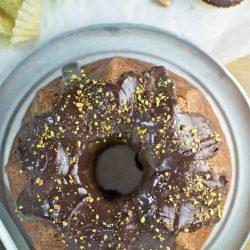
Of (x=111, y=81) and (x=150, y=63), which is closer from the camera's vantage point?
(x=111, y=81)

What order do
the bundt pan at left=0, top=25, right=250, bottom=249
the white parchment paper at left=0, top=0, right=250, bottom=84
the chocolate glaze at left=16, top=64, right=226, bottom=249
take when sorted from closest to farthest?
1. the chocolate glaze at left=16, top=64, right=226, bottom=249
2. the bundt pan at left=0, top=25, right=250, bottom=249
3. the white parchment paper at left=0, top=0, right=250, bottom=84

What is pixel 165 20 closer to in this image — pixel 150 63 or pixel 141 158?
pixel 150 63

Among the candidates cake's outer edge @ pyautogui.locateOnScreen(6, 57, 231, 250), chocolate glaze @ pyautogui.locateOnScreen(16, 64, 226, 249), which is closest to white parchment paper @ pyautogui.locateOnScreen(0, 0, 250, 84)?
cake's outer edge @ pyautogui.locateOnScreen(6, 57, 231, 250)

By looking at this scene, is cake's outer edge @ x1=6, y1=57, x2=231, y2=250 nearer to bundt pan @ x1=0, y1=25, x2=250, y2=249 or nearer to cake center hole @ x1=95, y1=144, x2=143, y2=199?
bundt pan @ x1=0, y1=25, x2=250, y2=249

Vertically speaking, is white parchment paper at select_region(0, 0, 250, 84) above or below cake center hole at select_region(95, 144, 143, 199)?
above

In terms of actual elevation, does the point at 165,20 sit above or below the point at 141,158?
above

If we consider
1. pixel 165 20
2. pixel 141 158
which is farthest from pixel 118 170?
pixel 165 20

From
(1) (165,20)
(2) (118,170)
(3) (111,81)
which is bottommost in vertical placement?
(2) (118,170)

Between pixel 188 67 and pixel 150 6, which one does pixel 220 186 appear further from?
pixel 150 6
